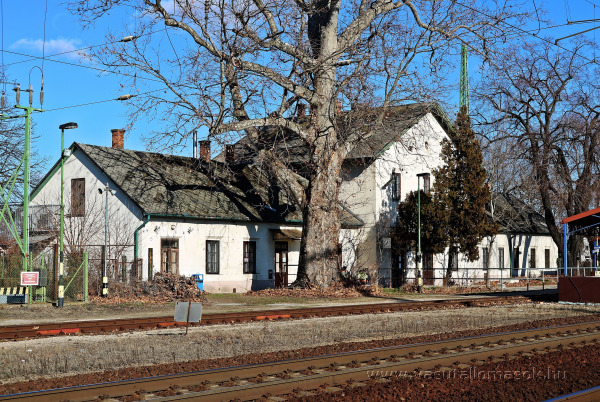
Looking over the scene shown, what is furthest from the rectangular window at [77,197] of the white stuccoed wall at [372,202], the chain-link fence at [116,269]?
the white stuccoed wall at [372,202]

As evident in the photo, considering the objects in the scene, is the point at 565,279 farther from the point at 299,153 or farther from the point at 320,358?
the point at 320,358

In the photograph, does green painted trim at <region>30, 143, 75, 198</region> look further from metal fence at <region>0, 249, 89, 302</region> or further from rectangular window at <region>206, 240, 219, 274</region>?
rectangular window at <region>206, 240, 219, 274</region>

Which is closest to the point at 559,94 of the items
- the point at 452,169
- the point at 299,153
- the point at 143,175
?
the point at 452,169

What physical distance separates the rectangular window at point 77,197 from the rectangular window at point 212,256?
20.2ft

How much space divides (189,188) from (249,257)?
4.57m

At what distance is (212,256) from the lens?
33.7 metres

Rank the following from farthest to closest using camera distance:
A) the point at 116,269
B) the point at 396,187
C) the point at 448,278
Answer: the point at 396,187
the point at 448,278
the point at 116,269

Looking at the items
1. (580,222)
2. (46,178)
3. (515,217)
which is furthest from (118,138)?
(515,217)

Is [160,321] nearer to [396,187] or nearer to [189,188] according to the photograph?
[189,188]

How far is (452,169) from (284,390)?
3141cm

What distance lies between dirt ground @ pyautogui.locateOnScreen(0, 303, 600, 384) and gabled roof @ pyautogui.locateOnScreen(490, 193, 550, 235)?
97.9 feet

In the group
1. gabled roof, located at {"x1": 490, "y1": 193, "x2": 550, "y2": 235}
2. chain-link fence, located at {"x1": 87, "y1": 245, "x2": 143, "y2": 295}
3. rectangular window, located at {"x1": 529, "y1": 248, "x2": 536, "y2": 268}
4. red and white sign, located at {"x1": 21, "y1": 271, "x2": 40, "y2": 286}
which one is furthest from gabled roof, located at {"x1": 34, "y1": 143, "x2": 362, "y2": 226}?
rectangular window, located at {"x1": 529, "y1": 248, "x2": 536, "y2": 268}

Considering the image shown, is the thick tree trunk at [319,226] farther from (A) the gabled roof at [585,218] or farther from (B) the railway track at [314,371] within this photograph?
(B) the railway track at [314,371]

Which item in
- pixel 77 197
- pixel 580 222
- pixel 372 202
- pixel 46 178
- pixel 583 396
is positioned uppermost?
pixel 46 178
